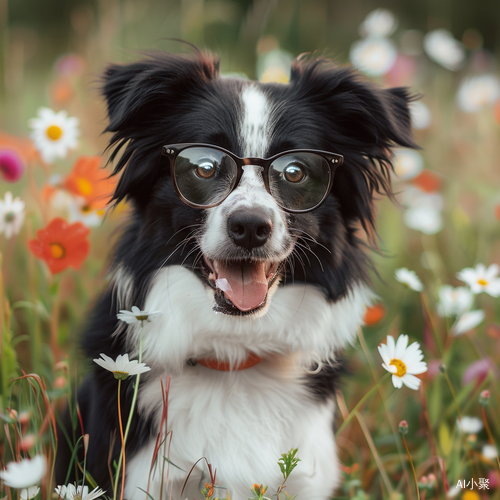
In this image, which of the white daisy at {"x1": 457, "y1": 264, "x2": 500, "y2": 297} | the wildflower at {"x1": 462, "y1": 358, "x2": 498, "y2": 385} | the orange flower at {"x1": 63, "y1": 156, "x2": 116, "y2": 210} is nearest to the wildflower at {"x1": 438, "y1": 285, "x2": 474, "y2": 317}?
the white daisy at {"x1": 457, "y1": 264, "x2": 500, "y2": 297}

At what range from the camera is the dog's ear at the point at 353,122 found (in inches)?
80.1

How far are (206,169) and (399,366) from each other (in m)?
0.90

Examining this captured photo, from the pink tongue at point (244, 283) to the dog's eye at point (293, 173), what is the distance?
1.05 feet

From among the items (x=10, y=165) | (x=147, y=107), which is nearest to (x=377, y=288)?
(x=147, y=107)

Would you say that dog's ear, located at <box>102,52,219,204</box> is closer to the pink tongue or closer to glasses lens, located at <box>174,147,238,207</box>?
glasses lens, located at <box>174,147,238,207</box>

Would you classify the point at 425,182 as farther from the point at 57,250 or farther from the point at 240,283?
the point at 57,250

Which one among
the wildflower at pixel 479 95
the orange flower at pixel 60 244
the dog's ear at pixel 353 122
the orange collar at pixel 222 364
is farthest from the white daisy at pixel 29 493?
the wildflower at pixel 479 95

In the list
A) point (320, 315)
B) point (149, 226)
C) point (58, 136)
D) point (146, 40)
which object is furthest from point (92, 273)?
point (146, 40)

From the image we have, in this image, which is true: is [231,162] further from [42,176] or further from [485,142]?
[485,142]

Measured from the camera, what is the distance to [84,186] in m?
2.38

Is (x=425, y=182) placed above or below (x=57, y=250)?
above

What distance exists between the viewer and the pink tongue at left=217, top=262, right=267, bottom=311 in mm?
1808

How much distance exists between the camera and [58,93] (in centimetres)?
409

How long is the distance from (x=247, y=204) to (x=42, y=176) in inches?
127
